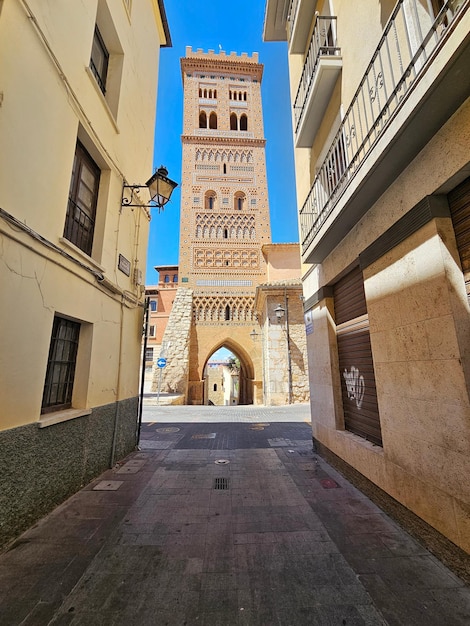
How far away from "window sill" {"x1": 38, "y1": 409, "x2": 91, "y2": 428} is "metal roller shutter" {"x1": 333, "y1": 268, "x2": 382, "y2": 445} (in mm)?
3866

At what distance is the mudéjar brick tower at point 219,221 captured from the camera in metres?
18.4

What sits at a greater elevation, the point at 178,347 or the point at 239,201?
the point at 239,201

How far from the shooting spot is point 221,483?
390 centimetres

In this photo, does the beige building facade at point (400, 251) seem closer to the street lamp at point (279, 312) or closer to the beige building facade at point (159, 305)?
the street lamp at point (279, 312)

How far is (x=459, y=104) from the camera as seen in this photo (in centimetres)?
222

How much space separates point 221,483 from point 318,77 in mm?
6563

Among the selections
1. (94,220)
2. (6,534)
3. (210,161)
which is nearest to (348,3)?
(94,220)

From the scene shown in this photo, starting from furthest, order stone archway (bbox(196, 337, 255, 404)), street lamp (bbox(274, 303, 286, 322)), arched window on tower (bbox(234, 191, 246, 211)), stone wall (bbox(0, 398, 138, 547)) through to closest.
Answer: arched window on tower (bbox(234, 191, 246, 211)) → stone archway (bbox(196, 337, 255, 404)) → street lamp (bbox(274, 303, 286, 322)) → stone wall (bbox(0, 398, 138, 547))

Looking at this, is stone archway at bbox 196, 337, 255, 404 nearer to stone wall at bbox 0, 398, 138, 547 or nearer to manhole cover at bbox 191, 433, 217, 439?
manhole cover at bbox 191, 433, 217, 439

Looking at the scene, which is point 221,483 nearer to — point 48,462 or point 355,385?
point 48,462

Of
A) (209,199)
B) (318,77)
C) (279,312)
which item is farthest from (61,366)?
(209,199)

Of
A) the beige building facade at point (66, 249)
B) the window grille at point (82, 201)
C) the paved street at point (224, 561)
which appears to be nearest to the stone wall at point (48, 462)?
the beige building facade at point (66, 249)

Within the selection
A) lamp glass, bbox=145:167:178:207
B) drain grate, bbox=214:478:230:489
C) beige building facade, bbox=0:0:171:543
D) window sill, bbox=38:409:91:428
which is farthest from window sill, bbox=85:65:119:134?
drain grate, bbox=214:478:230:489

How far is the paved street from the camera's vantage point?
5.83ft
